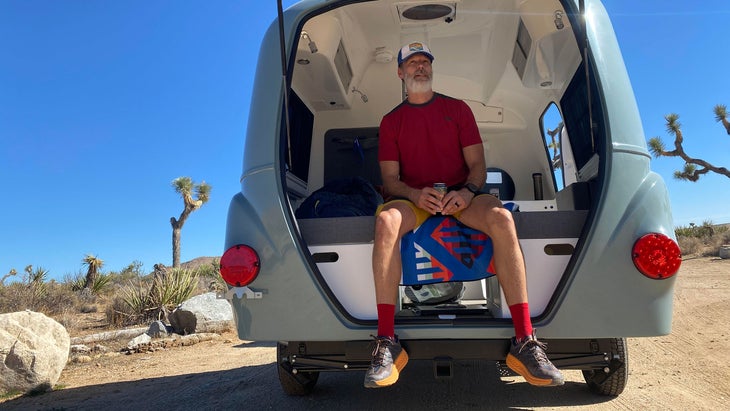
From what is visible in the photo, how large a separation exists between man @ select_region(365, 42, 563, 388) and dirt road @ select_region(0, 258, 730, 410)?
1142 mm

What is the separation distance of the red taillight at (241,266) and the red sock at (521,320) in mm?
1255

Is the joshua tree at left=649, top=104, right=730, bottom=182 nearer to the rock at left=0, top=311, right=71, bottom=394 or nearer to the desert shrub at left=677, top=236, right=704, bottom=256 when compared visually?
the desert shrub at left=677, top=236, right=704, bottom=256

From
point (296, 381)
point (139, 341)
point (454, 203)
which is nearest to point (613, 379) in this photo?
point (454, 203)

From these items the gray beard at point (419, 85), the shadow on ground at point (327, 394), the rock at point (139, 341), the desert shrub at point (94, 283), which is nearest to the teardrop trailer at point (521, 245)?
the shadow on ground at point (327, 394)

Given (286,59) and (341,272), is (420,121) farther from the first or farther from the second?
(341,272)

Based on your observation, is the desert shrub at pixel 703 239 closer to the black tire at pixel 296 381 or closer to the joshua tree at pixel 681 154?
the joshua tree at pixel 681 154

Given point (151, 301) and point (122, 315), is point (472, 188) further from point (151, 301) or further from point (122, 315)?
point (122, 315)

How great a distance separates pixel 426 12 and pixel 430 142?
4.17 feet

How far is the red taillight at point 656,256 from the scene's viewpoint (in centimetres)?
229

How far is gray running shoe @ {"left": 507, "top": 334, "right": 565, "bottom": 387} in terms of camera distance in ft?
7.14

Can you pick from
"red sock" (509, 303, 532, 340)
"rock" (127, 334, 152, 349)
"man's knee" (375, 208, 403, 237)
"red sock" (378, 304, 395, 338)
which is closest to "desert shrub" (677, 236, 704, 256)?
"rock" (127, 334, 152, 349)

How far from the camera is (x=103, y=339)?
329 inches

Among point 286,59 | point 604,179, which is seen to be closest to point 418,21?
point 286,59

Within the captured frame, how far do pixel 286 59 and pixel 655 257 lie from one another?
2107 mm
